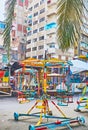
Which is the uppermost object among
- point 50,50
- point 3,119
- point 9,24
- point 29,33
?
point 29,33

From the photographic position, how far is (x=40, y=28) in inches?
2330

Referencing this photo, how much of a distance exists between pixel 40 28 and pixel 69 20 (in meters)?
52.6

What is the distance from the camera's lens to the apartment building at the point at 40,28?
5444cm

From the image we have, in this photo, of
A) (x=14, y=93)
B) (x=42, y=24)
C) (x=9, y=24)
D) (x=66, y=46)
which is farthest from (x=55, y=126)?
(x=42, y=24)

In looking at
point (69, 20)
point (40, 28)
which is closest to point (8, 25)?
point (69, 20)

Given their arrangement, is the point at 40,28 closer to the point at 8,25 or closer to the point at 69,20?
the point at 8,25

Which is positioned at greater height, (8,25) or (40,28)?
(40,28)

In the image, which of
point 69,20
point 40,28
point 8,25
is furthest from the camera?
point 40,28

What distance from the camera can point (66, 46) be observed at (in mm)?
7621

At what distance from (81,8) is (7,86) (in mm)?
14860

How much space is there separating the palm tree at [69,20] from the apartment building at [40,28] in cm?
4394

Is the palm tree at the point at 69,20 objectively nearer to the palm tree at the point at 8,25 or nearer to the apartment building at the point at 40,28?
the palm tree at the point at 8,25

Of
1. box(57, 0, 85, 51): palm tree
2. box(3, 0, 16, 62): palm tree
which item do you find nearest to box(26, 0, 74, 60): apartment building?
box(3, 0, 16, 62): palm tree

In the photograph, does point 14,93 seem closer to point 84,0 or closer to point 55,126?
point 55,126
